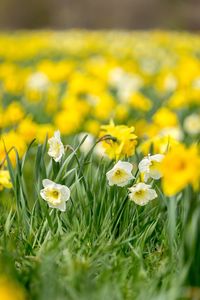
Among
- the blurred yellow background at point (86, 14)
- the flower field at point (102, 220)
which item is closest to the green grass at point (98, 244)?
the flower field at point (102, 220)

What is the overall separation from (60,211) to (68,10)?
76.6 feet

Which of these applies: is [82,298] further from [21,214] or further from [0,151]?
[0,151]

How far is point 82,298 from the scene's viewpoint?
1273mm

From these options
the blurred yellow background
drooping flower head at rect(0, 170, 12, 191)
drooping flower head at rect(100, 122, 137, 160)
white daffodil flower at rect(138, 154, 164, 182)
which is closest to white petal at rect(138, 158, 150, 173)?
A: white daffodil flower at rect(138, 154, 164, 182)

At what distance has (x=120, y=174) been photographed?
186 centimetres

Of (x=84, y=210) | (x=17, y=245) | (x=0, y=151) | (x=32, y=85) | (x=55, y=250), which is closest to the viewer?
(x=55, y=250)

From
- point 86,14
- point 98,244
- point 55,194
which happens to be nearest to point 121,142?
point 55,194

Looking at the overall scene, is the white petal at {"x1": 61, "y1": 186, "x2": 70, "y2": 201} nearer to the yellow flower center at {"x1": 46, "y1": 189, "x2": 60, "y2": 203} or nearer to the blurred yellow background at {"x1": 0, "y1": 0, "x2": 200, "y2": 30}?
the yellow flower center at {"x1": 46, "y1": 189, "x2": 60, "y2": 203}

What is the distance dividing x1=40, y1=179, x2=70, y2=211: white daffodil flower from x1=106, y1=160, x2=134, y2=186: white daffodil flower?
12 cm

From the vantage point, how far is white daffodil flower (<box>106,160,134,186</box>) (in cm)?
185

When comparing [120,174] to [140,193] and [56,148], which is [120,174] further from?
[56,148]

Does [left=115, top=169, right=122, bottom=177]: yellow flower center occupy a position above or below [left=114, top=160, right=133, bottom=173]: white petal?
below

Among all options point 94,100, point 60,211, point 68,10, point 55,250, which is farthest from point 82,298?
point 68,10

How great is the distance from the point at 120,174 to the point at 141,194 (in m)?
0.08
